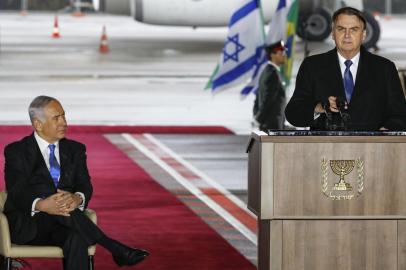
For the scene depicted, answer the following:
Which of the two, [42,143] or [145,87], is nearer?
[42,143]

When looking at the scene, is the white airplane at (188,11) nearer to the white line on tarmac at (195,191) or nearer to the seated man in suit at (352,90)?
the white line on tarmac at (195,191)

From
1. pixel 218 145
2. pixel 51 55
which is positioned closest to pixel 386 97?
pixel 218 145

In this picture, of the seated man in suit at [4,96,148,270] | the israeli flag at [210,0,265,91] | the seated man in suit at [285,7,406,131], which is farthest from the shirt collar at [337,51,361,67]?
the israeli flag at [210,0,265,91]

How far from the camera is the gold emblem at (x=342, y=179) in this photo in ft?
23.2

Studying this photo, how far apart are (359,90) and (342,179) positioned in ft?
2.66

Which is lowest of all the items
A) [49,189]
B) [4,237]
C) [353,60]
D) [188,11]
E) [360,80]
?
[4,237]

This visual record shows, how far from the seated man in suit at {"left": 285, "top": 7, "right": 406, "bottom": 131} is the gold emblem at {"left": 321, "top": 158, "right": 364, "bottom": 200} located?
585mm

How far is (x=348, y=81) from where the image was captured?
7758 millimetres

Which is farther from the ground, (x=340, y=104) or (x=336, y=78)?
(x=336, y=78)

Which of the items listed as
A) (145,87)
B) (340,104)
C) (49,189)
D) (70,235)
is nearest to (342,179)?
(340,104)

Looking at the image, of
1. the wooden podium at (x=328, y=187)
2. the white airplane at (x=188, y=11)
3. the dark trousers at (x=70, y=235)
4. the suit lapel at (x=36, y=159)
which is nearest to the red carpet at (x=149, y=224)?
the dark trousers at (x=70, y=235)

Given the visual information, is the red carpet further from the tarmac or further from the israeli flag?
the israeli flag

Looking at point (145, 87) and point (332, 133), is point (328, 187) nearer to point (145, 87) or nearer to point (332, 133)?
point (332, 133)

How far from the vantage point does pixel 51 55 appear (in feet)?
108
